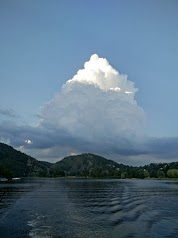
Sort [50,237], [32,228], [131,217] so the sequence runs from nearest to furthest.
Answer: [50,237]
[32,228]
[131,217]

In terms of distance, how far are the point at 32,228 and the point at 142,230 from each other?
17893 millimetres

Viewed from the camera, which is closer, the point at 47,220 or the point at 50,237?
the point at 50,237

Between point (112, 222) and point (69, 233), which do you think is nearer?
point (69, 233)

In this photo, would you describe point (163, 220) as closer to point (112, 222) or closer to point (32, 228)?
point (112, 222)

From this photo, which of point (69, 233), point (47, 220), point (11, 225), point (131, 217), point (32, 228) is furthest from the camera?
point (131, 217)

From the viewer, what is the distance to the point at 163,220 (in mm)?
58531

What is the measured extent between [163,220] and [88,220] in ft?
47.1

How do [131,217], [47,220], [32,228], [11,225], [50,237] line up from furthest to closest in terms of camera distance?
1. [131,217]
2. [47,220]
3. [11,225]
4. [32,228]
5. [50,237]

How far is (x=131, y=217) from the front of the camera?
63.3 meters

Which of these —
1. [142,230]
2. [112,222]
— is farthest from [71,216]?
[142,230]

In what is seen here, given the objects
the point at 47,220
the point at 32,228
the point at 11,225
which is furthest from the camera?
the point at 47,220

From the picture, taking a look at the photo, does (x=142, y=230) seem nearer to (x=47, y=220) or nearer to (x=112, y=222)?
(x=112, y=222)

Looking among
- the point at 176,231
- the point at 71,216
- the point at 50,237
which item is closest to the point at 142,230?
the point at 176,231

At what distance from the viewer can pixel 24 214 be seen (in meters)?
66.3
